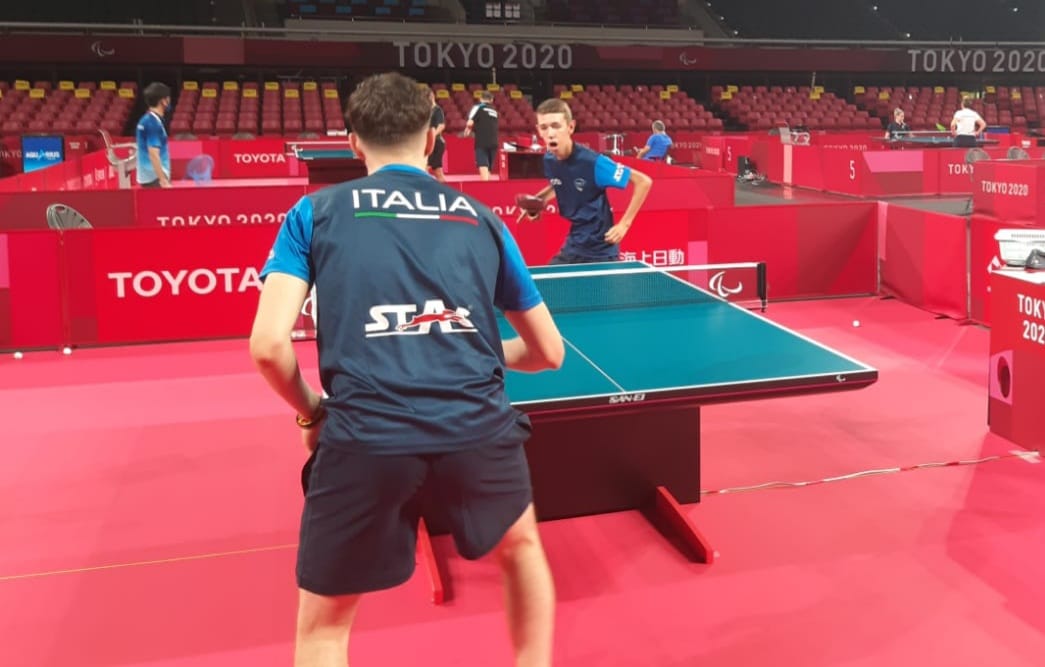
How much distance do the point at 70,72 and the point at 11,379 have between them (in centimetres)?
1988

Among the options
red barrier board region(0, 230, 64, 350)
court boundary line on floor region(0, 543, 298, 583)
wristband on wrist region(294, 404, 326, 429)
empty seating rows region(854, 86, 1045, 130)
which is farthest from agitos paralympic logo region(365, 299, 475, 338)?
empty seating rows region(854, 86, 1045, 130)

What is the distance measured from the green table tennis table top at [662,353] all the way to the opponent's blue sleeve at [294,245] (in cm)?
128

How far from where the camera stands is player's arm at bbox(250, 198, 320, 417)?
6.53 ft

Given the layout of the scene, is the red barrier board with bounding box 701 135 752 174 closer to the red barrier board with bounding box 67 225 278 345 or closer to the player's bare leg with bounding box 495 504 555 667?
the red barrier board with bounding box 67 225 278 345

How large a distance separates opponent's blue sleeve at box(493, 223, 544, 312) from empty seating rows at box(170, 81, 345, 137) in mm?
20256

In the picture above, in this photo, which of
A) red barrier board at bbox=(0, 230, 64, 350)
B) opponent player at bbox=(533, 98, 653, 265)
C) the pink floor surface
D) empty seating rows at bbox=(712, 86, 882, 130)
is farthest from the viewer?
empty seating rows at bbox=(712, 86, 882, 130)

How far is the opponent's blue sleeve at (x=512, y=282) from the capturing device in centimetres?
217

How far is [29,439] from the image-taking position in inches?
213

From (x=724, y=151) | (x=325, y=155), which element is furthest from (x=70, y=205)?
(x=724, y=151)

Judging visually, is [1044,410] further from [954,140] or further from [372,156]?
[954,140]

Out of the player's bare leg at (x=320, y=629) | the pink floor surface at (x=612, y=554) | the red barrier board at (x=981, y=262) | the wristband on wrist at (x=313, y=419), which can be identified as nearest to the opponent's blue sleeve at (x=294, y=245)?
the wristband on wrist at (x=313, y=419)

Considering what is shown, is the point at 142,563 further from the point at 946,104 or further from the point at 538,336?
the point at 946,104

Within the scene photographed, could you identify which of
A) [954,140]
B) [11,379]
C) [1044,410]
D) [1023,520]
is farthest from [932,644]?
[954,140]

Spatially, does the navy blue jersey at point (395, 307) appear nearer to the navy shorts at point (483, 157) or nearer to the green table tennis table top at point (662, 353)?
the green table tennis table top at point (662, 353)
